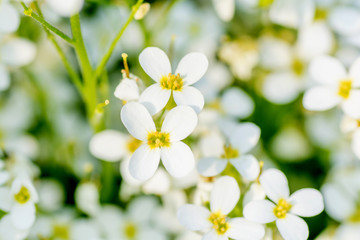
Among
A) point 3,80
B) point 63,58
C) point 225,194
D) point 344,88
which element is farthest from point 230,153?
point 3,80

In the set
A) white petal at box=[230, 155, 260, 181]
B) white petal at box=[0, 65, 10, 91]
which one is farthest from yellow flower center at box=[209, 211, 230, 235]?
white petal at box=[0, 65, 10, 91]

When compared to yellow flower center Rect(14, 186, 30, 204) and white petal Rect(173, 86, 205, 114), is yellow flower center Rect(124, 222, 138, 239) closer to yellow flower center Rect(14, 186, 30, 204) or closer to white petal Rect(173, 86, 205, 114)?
yellow flower center Rect(14, 186, 30, 204)

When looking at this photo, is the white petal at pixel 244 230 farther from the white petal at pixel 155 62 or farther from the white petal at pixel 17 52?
the white petal at pixel 17 52

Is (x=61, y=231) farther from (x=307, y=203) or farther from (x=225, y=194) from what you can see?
(x=307, y=203)

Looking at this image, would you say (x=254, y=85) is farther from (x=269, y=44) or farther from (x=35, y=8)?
(x=35, y=8)

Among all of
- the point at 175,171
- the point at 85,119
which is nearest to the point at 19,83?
the point at 85,119
